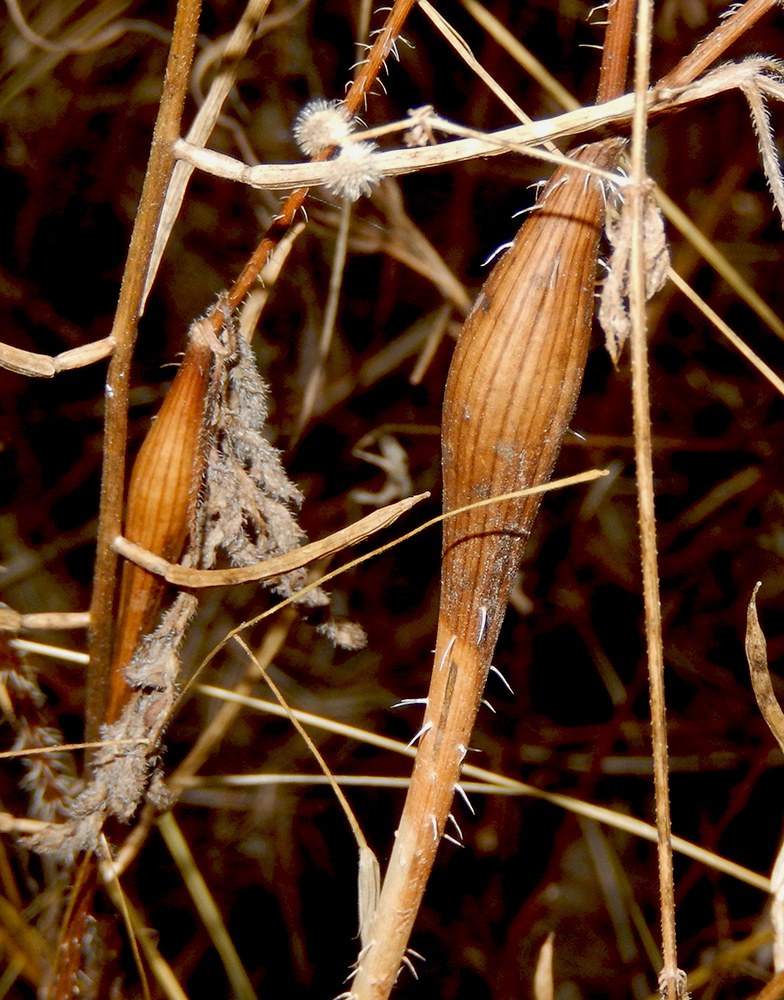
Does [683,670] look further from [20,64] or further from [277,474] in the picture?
[20,64]

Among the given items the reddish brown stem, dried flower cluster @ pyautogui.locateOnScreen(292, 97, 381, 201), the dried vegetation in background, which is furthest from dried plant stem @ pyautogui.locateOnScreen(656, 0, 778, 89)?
the dried vegetation in background

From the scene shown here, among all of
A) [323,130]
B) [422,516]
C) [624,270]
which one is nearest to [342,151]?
[323,130]

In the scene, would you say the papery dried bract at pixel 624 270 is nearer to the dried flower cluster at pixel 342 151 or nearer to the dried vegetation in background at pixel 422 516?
the dried flower cluster at pixel 342 151

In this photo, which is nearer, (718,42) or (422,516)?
(718,42)

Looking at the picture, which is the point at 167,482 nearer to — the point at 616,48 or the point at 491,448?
the point at 491,448

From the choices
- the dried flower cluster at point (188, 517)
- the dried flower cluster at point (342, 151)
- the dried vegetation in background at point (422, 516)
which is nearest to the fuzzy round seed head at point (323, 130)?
the dried flower cluster at point (342, 151)

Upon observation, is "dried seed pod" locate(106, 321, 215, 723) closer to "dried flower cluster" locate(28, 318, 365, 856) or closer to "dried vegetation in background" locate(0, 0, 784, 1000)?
"dried flower cluster" locate(28, 318, 365, 856)


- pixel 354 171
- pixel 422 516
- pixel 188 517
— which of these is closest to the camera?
pixel 354 171
